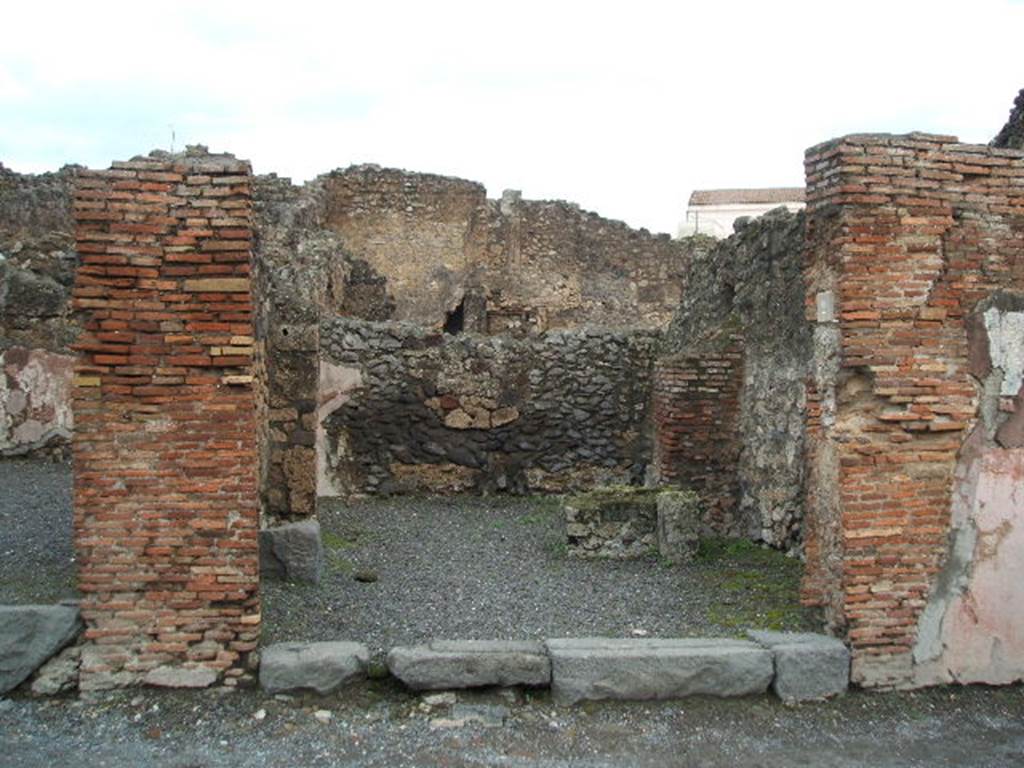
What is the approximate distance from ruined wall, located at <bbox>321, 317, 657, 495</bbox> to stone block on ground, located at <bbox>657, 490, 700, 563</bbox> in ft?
10.2

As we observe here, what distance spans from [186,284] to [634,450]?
23.7 feet

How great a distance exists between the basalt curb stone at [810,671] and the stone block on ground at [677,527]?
8.94 ft

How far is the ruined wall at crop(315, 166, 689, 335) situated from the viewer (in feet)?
71.4

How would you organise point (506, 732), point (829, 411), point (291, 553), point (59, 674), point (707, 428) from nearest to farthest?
point (506, 732) < point (59, 674) < point (829, 411) < point (291, 553) < point (707, 428)

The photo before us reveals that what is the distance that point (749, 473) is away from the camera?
28.9 feet

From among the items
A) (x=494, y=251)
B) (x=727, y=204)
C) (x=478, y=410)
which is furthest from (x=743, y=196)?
(x=478, y=410)

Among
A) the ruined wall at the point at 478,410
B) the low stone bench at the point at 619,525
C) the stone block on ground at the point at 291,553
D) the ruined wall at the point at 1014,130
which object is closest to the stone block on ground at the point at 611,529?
the low stone bench at the point at 619,525

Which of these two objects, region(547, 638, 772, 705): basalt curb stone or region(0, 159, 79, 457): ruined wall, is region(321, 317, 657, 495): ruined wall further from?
region(547, 638, 772, 705): basalt curb stone

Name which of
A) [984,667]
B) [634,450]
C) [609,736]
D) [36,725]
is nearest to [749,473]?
[634,450]

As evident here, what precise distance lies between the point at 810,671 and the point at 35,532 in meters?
6.14

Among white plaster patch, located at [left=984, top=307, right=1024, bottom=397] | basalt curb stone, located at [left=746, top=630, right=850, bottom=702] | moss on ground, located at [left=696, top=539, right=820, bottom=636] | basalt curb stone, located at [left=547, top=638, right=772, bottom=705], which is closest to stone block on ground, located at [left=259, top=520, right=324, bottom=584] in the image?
basalt curb stone, located at [left=547, top=638, right=772, bottom=705]

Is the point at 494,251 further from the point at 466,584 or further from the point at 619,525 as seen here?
the point at 466,584

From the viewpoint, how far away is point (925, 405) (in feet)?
Result: 17.4

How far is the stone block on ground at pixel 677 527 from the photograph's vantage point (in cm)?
798
